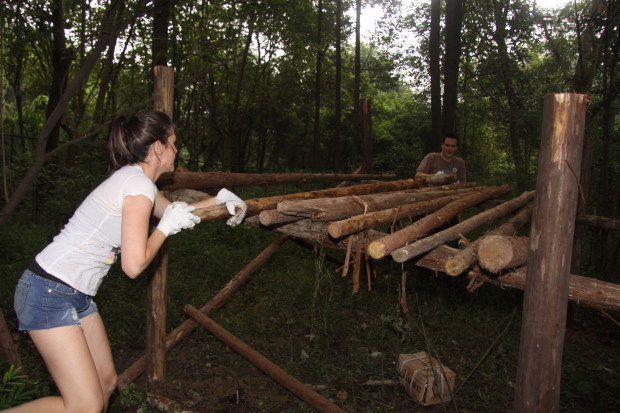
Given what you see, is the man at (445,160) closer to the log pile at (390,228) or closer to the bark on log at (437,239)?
the log pile at (390,228)

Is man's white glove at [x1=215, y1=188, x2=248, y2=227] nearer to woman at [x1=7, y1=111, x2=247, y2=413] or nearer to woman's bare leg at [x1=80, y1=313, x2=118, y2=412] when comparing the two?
woman at [x1=7, y1=111, x2=247, y2=413]

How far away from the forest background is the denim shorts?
1.86m

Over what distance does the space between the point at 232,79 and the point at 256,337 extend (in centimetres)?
1199

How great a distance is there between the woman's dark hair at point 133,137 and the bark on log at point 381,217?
3.41 feet

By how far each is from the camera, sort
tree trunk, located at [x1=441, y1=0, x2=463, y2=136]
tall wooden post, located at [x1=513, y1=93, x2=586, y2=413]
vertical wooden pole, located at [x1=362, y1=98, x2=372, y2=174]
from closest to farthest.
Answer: tall wooden post, located at [x1=513, y1=93, x2=586, y2=413], vertical wooden pole, located at [x1=362, y1=98, x2=372, y2=174], tree trunk, located at [x1=441, y1=0, x2=463, y2=136]

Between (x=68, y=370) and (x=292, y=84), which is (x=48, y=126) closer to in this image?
(x=68, y=370)

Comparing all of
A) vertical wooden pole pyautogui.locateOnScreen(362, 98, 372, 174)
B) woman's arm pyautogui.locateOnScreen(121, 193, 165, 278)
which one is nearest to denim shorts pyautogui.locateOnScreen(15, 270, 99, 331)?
woman's arm pyautogui.locateOnScreen(121, 193, 165, 278)

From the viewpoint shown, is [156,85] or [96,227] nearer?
[96,227]

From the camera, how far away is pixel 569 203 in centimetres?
200

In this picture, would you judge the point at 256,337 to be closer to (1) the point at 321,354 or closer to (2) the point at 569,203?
(1) the point at 321,354

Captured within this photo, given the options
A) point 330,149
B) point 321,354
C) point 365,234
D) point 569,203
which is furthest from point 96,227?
point 330,149

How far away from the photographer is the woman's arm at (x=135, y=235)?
76.6 inches

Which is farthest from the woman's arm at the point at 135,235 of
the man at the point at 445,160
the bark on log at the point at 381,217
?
the man at the point at 445,160

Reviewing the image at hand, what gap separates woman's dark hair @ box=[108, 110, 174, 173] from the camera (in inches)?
87.0
